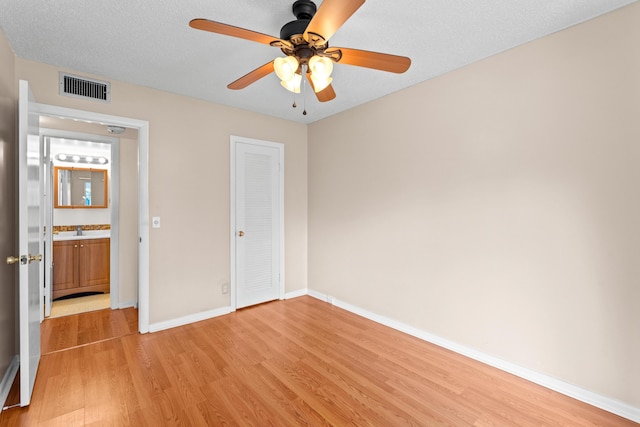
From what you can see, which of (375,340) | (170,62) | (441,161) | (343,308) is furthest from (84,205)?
(441,161)

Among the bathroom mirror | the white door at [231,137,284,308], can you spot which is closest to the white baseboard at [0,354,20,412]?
the white door at [231,137,284,308]

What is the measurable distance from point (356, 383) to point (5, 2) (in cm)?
333

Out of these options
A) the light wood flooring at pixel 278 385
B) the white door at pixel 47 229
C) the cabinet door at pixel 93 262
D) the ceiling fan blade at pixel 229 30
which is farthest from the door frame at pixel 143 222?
the ceiling fan blade at pixel 229 30

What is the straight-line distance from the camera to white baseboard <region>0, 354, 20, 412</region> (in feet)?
6.32

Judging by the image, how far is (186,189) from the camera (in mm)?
3270

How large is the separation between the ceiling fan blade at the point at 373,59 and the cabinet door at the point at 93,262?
14.4 feet

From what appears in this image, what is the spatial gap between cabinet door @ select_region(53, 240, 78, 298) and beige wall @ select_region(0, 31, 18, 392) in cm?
195

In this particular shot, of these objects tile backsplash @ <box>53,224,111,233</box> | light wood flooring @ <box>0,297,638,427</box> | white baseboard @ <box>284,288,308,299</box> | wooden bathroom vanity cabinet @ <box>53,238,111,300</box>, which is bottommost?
light wood flooring @ <box>0,297,638,427</box>

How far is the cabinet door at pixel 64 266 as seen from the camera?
400 centimetres

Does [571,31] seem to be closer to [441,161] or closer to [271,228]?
[441,161]

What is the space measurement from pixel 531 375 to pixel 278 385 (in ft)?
6.18

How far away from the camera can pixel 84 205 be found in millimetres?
4570

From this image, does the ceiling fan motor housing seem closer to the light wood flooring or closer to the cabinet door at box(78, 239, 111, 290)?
the light wood flooring

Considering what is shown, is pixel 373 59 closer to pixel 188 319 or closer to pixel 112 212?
pixel 188 319
